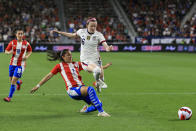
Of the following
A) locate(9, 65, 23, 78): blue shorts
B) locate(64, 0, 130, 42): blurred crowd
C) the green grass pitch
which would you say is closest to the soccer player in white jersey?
the green grass pitch

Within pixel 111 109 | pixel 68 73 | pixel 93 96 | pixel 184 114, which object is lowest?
pixel 111 109

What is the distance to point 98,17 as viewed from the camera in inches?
2029

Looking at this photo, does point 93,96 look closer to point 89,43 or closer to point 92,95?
point 92,95

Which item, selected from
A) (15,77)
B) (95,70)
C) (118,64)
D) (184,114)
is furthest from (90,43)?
(118,64)

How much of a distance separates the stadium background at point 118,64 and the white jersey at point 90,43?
1317 millimetres

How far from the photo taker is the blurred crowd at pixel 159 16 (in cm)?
4888

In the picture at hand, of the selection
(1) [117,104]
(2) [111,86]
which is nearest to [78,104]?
(1) [117,104]

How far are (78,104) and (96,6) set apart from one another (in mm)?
44760

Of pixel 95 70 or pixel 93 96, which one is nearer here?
pixel 93 96

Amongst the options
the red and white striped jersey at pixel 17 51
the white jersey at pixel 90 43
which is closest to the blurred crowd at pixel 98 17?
the red and white striped jersey at pixel 17 51

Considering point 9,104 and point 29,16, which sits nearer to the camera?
point 9,104

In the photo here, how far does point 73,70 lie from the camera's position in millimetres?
8453

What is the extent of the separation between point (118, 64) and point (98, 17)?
26127 mm

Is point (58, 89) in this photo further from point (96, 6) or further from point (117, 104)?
point (96, 6)
